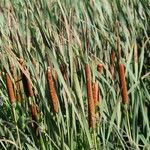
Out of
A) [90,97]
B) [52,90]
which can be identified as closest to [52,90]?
[52,90]

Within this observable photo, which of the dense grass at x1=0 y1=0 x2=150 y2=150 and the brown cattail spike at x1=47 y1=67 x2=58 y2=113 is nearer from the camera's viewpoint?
the brown cattail spike at x1=47 y1=67 x2=58 y2=113

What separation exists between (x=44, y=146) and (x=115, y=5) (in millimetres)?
1118

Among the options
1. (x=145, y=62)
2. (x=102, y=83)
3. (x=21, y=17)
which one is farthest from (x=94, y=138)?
(x=21, y=17)

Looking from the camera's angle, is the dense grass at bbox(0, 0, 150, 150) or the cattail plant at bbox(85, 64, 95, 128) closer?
the cattail plant at bbox(85, 64, 95, 128)

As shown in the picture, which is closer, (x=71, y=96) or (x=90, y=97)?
(x=90, y=97)

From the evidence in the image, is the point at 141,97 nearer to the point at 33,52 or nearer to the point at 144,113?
the point at 144,113

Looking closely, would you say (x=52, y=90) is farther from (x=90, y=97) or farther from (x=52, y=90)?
(x=90, y=97)

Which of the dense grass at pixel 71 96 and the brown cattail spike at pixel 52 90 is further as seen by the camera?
the dense grass at pixel 71 96

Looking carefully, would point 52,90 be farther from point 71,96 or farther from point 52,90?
point 71,96

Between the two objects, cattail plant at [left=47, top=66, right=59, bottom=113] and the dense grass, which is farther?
the dense grass

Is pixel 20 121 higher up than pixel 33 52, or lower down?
lower down

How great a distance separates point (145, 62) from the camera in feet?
6.40

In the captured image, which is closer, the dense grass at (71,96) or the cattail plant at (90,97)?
the cattail plant at (90,97)

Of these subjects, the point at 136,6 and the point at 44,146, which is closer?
the point at 44,146
